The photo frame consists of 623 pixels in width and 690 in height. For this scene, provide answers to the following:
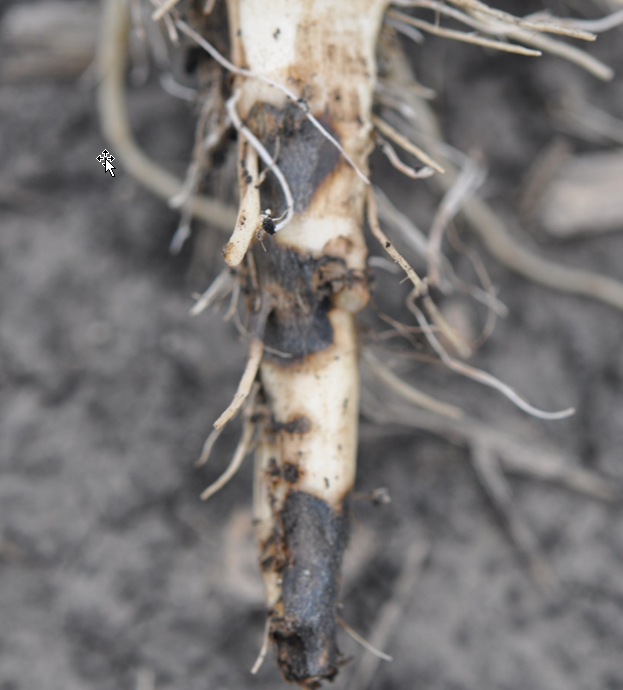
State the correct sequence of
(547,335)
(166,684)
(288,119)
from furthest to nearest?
(547,335) → (166,684) → (288,119)

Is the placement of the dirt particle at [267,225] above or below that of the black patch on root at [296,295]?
above

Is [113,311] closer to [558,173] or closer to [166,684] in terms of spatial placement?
[166,684]

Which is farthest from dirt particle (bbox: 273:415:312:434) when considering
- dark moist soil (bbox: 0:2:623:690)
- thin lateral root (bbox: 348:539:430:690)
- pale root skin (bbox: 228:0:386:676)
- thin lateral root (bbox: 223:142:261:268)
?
thin lateral root (bbox: 348:539:430:690)

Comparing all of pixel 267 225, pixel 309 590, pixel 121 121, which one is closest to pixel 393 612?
pixel 309 590

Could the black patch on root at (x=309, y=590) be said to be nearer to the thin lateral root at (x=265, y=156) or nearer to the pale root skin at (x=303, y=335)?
the pale root skin at (x=303, y=335)

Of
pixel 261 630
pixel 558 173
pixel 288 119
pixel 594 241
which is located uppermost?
pixel 288 119

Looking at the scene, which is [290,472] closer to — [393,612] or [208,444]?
[208,444]

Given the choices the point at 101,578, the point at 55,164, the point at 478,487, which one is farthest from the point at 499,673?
the point at 55,164

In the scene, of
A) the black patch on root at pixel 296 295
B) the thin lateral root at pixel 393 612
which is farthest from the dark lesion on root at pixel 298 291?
the thin lateral root at pixel 393 612

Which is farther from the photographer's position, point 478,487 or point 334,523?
point 478,487
